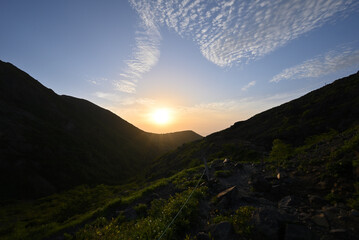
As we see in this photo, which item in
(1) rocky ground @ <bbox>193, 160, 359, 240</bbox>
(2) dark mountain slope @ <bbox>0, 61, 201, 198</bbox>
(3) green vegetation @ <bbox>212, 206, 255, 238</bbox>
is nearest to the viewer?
(1) rocky ground @ <bbox>193, 160, 359, 240</bbox>

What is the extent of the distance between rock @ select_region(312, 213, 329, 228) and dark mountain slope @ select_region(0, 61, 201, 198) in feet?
163

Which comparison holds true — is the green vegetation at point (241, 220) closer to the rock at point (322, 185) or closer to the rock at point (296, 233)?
the rock at point (296, 233)

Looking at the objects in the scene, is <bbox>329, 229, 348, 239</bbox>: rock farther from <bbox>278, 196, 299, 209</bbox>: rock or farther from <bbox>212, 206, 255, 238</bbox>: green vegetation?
<bbox>212, 206, 255, 238</bbox>: green vegetation

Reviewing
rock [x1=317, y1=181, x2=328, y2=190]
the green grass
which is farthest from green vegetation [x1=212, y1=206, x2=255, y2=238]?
the green grass

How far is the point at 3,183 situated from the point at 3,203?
7.60m

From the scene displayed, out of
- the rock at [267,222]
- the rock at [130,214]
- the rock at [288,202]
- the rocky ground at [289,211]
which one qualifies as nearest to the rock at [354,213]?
the rocky ground at [289,211]

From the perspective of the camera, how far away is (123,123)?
4304 inches

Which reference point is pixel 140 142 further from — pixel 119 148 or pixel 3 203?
pixel 3 203

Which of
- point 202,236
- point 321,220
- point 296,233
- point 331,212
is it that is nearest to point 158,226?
point 202,236

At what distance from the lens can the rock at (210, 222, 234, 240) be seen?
639 centimetres

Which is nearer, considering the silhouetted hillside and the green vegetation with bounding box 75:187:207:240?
the green vegetation with bounding box 75:187:207:240

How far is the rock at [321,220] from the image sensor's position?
6.25 meters

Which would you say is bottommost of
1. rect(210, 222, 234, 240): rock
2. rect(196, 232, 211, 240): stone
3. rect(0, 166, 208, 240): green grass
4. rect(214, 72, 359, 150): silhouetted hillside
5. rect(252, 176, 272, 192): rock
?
rect(0, 166, 208, 240): green grass

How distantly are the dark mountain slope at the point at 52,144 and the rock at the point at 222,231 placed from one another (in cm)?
4625
